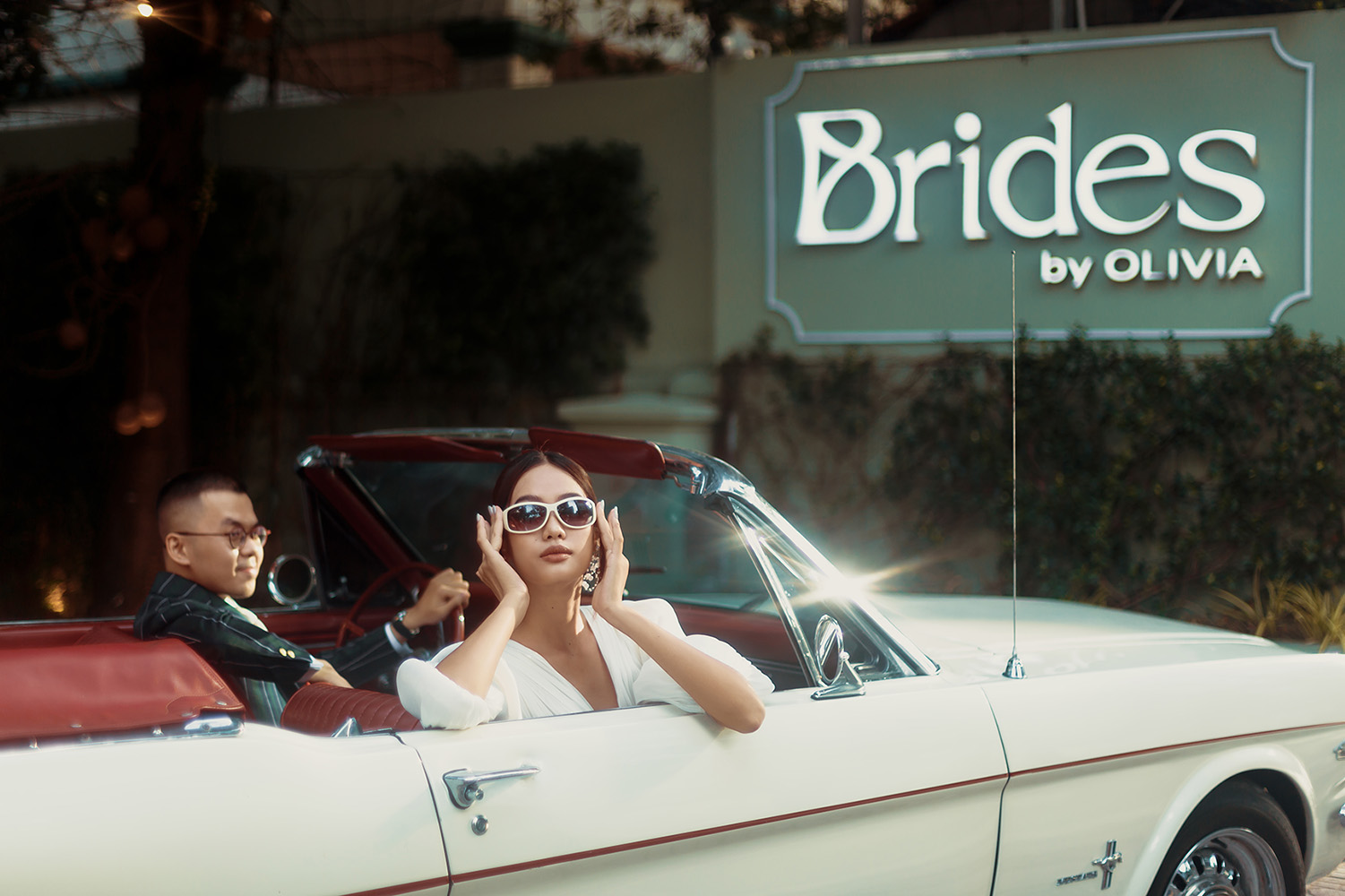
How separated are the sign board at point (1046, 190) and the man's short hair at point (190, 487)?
5.02m

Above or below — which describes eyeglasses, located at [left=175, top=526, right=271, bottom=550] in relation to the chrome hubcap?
above

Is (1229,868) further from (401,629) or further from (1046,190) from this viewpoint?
(1046,190)

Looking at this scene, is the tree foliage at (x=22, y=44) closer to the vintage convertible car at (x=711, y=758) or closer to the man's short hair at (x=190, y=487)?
the vintage convertible car at (x=711, y=758)

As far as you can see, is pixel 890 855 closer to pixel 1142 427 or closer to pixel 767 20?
pixel 1142 427

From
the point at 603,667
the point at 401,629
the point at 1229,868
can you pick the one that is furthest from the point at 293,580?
the point at 1229,868

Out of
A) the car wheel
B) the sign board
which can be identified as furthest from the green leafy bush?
the car wheel

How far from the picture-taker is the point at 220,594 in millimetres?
2674

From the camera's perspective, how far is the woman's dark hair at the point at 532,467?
2.40 m

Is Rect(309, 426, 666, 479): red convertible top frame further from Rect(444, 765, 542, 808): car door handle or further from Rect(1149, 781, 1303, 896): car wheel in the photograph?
Rect(1149, 781, 1303, 896): car wheel

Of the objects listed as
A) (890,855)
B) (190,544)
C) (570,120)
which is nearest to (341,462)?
(190,544)

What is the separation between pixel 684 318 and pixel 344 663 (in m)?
5.30

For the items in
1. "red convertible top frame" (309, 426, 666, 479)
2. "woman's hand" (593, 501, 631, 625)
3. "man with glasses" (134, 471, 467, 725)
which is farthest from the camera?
"man with glasses" (134, 471, 467, 725)

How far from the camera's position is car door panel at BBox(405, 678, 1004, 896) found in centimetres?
195

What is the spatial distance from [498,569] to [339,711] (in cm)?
42
